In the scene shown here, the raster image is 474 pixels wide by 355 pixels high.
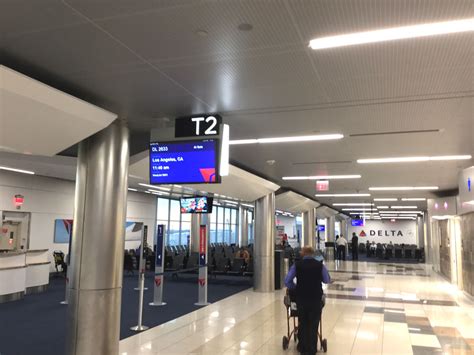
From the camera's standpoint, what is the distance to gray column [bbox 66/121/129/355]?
5359 millimetres

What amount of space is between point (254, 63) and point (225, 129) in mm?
1720

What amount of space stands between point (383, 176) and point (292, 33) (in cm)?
963

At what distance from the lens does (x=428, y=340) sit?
6.84 metres

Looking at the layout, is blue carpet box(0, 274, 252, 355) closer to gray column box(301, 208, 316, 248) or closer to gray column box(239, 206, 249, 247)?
gray column box(301, 208, 316, 248)

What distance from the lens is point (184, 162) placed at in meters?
5.57

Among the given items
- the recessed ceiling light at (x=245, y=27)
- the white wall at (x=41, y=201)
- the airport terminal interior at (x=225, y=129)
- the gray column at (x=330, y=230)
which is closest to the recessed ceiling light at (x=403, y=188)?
the airport terminal interior at (x=225, y=129)

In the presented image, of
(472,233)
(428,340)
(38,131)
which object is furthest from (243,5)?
(472,233)

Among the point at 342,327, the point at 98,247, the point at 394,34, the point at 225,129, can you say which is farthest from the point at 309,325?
the point at 394,34

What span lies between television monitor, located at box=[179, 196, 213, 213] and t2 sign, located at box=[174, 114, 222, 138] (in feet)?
31.0

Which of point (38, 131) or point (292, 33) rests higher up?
point (292, 33)

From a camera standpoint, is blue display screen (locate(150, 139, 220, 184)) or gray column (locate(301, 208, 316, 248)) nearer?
blue display screen (locate(150, 139, 220, 184))

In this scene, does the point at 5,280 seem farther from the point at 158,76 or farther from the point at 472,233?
the point at 472,233

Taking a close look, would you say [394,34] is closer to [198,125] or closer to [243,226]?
[198,125]

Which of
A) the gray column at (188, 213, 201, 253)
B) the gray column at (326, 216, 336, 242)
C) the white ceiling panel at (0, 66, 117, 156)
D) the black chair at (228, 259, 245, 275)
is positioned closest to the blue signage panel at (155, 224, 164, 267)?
the white ceiling panel at (0, 66, 117, 156)
